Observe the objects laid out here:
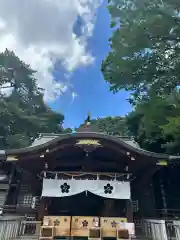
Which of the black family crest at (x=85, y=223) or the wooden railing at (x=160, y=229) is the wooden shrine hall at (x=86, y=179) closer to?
the black family crest at (x=85, y=223)

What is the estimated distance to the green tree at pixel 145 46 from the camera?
1077 cm

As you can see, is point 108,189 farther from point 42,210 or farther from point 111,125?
point 111,125

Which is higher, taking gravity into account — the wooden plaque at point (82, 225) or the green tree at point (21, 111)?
the green tree at point (21, 111)

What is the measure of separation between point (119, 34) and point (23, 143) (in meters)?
14.8

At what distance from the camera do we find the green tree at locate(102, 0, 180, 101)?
35.3ft

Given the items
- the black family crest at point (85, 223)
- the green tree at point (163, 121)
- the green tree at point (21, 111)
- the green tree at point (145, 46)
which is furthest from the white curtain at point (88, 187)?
the green tree at point (21, 111)

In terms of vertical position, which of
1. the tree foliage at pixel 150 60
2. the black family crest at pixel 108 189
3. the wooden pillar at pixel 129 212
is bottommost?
the wooden pillar at pixel 129 212

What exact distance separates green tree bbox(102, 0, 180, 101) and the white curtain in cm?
657

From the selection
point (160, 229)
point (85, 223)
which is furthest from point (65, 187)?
point (160, 229)

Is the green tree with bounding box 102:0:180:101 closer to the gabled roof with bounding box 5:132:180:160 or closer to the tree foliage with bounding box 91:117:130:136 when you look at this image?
the gabled roof with bounding box 5:132:180:160

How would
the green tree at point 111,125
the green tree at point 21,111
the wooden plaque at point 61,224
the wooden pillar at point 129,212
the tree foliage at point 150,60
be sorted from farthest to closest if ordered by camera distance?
the green tree at point 111,125
the green tree at point 21,111
the tree foliage at point 150,60
the wooden pillar at point 129,212
the wooden plaque at point 61,224

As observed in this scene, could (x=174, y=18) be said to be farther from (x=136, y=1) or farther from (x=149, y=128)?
(x=149, y=128)

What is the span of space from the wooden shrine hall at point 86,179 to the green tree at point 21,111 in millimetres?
12677

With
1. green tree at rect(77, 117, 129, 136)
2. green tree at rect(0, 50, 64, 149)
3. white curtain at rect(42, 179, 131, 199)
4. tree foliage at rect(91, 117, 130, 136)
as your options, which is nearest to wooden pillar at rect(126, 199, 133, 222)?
white curtain at rect(42, 179, 131, 199)
